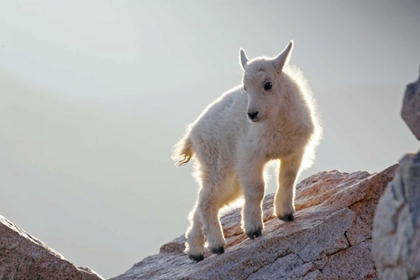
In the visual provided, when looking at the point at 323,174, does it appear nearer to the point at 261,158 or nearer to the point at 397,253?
the point at 261,158

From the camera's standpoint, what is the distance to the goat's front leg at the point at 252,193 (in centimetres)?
766

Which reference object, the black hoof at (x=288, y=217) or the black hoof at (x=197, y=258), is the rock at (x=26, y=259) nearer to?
the black hoof at (x=197, y=258)

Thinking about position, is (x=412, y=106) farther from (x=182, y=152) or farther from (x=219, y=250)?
(x=182, y=152)

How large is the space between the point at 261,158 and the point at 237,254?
1092 millimetres

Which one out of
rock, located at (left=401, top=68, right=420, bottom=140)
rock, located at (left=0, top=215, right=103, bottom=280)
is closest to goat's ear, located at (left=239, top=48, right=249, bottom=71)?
rock, located at (left=0, top=215, right=103, bottom=280)

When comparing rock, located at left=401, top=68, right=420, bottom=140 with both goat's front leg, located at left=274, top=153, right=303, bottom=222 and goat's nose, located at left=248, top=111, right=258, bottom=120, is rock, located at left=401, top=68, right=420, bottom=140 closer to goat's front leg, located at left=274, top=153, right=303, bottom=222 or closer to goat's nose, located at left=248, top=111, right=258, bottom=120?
goat's nose, located at left=248, top=111, right=258, bottom=120

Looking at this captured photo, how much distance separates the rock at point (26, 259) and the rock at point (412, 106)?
489 cm

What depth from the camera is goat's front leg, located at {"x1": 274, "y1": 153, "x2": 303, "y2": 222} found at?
787 cm

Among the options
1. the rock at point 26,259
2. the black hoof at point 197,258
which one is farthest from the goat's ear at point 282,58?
the rock at point 26,259

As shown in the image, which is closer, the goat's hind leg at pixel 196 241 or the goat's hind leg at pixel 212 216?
the goat's hind leg at pixel 212 216

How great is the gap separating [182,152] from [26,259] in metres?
2.78

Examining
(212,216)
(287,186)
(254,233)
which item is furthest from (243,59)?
(254,233)

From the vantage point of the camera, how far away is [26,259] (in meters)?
6.96

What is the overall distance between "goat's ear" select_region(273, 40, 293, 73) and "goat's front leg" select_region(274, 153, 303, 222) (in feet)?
3.47
